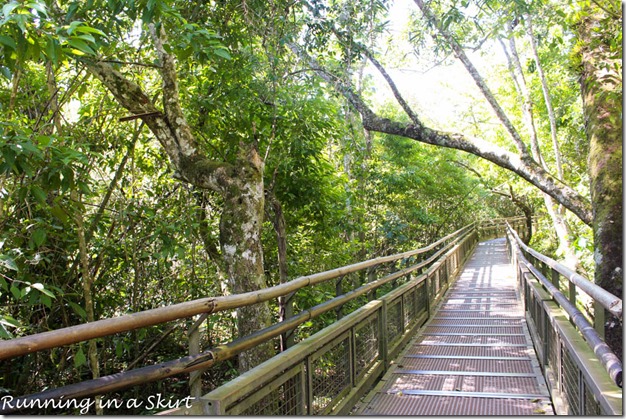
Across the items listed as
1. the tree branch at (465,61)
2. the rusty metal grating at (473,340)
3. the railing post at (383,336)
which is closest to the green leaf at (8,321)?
the railing post at (383,336)

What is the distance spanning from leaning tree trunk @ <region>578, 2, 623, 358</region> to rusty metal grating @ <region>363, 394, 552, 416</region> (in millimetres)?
2173

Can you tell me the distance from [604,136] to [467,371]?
330 cm

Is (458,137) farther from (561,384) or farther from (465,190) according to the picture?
(465,190)

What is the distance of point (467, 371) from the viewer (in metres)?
5.10

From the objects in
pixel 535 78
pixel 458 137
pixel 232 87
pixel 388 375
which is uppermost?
pixel 535 78

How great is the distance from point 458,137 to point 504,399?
5171mm

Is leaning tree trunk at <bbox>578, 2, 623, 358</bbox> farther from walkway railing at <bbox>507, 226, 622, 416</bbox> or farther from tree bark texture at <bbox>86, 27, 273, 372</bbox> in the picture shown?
tree bark texture at <bbox>86, 27, 273, 372</bbox>

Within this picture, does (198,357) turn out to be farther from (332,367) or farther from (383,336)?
(383,336)

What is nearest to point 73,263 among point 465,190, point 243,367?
point 243,367

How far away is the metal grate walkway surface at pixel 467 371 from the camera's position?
13.3 ft

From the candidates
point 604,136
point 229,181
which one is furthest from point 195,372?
point 604,136

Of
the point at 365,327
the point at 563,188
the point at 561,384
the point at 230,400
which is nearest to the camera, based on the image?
the point at 230,400

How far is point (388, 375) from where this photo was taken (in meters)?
5.07

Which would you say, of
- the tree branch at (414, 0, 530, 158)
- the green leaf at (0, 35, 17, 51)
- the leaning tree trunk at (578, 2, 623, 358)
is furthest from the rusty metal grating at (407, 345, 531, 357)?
the green leaf at (0, 35, 17, 51)
